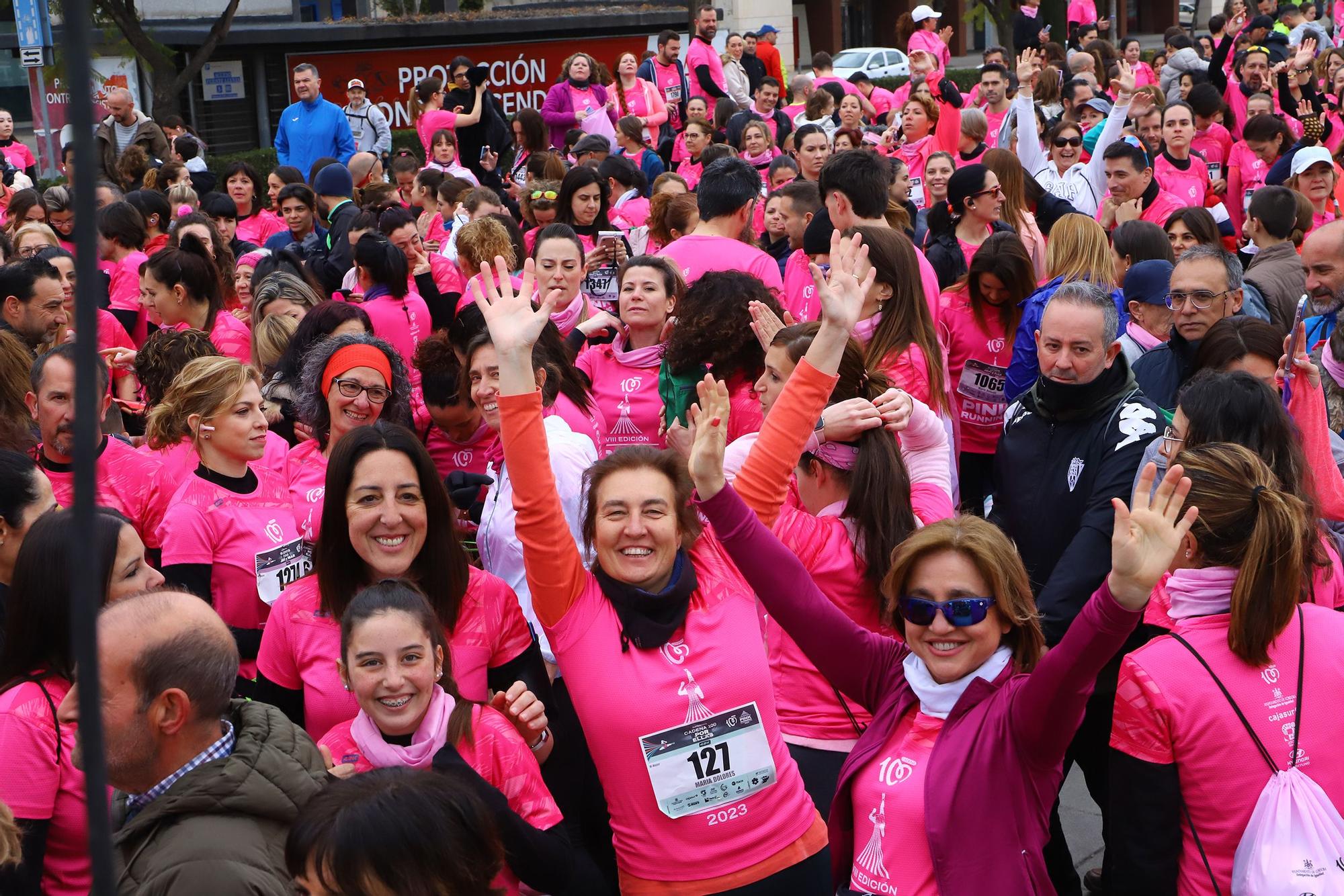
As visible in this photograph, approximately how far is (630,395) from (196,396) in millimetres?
1674

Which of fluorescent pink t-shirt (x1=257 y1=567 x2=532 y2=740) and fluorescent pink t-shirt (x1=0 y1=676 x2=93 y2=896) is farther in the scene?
fluorescent pink t-shirt (x1=257 y1=567 x2=532 y2=740)

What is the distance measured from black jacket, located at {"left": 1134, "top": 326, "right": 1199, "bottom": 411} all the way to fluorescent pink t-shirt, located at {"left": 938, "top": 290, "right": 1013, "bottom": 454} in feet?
2.65

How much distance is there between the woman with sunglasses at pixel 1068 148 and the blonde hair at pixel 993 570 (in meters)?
5.73

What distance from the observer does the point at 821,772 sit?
131 inches

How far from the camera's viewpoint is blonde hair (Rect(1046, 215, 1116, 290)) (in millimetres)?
5906

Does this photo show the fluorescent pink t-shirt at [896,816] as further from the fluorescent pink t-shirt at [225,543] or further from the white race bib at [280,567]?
the fluorescent pink t-shirt at [225,543]

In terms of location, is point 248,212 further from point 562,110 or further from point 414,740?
point 414,740

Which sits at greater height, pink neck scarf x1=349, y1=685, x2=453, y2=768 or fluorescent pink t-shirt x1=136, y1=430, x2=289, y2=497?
fluorescent pink t-shirt x1=136, y1=430, x2=289, y2=497

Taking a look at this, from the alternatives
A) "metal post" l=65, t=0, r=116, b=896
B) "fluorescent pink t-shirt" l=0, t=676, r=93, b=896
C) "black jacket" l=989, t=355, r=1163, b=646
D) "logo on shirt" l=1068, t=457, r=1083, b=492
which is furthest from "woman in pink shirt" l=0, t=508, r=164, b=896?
"logo on shirt" l=1068, t=457, r=1083, b=492

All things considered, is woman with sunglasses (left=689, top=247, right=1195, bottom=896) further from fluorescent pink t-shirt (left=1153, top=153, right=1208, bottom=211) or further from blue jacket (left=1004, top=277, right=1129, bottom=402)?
fluorescent pink t-shirt (left=1153, top=153, right=1208, bottom=211)

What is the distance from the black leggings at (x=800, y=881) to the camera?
2.84 m

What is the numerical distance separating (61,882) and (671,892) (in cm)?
124

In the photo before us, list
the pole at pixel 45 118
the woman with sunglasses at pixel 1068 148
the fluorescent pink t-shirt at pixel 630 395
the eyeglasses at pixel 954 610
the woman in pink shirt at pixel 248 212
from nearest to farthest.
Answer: the eyeglasses at pixel 954 610 < the fluorescent pink t-shirt at pixel 630 395 < the woman with sunglasses at pixel 1068 148 < the woman in pink shirt at pixel 248 212 < the pole at pixel 45 118

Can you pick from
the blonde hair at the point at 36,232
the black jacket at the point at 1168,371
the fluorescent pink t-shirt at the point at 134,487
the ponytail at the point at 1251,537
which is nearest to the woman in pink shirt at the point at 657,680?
the ponytail at the point at 1251,537
